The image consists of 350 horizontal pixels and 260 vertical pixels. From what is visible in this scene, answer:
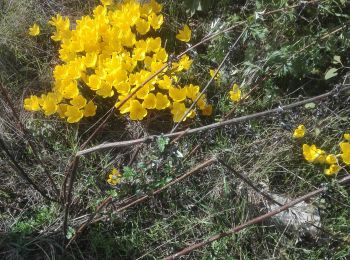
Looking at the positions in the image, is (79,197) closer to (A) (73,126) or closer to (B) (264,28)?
(A) (73,126)

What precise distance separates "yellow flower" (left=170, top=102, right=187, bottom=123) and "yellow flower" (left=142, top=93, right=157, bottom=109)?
117mm

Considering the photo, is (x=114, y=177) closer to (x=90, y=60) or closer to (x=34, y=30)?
(x=90, y=60)

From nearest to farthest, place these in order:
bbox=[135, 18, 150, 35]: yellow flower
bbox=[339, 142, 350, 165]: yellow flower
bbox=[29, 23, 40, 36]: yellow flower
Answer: bbox=[339, 142, 350, 165]: yellow flower < bbox=[135, 18, 150, 35]: yellow flower < bbox=[29, 23, 40, 36]: yellow flower

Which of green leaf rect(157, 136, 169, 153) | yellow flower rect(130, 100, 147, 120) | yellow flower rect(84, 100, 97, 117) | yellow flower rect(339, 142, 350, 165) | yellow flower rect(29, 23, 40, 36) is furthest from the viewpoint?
yellow flower rect(29, 23, 40, 36)

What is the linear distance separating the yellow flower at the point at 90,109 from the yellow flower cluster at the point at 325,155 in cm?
119

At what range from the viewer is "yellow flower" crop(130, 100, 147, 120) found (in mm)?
2881

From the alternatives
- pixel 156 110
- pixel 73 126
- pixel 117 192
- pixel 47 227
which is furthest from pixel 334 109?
pixel 47 227

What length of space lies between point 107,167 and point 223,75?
0.91m

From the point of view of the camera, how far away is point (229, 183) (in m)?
2.81

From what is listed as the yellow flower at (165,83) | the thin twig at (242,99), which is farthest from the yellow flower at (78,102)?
the thin twig at (242,99)

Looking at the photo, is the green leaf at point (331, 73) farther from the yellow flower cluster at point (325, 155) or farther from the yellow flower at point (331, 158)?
the yellow flower at point (331, 158)

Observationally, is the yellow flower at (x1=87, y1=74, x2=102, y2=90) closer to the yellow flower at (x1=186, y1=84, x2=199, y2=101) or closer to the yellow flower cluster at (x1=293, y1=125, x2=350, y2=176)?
the yellow flower at (x1=186, y1=84, x2=199, y2=101)

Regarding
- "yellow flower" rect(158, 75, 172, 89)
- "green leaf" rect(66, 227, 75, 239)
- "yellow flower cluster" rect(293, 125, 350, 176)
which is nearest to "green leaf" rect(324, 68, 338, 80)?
"yellow flower cluster" rect(293, 125, 350, 176)

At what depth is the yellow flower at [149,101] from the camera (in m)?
2.89
